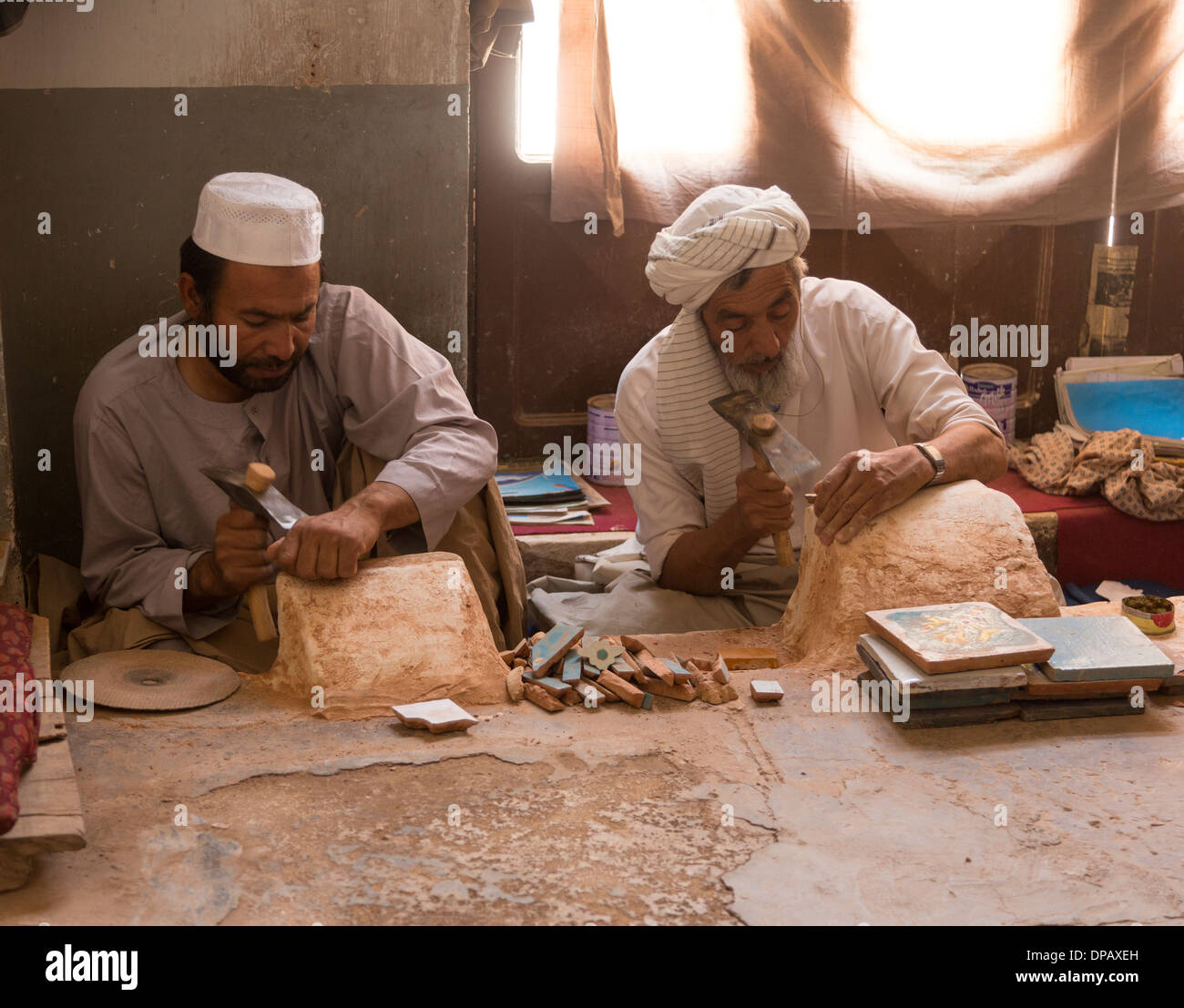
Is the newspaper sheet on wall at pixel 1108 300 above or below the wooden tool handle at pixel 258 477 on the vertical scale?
above

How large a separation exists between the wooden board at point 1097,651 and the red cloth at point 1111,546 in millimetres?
2286

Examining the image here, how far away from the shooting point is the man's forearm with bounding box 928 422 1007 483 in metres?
3.32

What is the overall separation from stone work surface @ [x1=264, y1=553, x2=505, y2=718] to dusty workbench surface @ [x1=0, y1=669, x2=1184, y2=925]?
0.09m

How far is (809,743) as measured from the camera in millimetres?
2736

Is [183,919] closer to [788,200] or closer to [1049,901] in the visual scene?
[1049,901]

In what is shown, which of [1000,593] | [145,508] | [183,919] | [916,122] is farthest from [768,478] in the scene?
[916,122]

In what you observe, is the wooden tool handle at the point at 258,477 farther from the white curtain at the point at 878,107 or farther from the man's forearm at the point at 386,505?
the white curtain at the point at 878,107

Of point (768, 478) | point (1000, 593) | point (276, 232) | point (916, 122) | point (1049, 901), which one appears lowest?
point (1049, 901)

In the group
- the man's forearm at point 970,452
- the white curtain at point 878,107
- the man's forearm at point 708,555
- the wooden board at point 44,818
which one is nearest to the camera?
the wooden board at point 44,818

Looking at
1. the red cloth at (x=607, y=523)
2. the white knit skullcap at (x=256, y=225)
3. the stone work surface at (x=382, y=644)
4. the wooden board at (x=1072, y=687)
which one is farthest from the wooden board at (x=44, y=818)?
the red cloth at (x=607, y=523)

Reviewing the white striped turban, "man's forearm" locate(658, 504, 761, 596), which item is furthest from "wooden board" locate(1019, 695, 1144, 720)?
the white striped turban

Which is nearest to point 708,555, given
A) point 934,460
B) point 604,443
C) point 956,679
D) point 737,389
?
point 737,389

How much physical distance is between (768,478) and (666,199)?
213 cm

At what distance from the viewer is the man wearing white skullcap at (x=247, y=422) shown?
324cm
